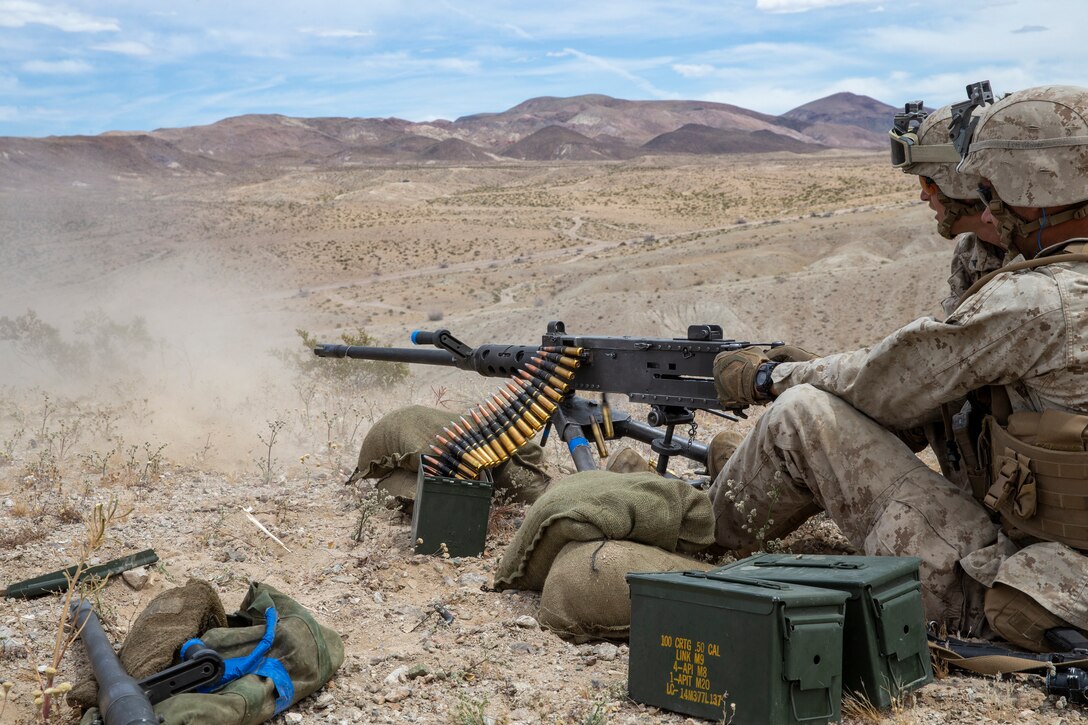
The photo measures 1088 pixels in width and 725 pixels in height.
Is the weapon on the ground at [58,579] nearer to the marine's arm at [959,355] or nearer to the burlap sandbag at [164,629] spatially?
the burlap sandbag at [164,629]

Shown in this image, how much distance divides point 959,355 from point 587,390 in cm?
275

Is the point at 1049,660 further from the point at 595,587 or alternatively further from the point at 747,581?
the point at 595,587

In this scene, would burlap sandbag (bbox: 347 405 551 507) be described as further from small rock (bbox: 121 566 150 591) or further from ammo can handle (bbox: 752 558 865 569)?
ammo can handle (bbox: 752 558 865 569)

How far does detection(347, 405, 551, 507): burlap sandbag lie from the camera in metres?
6.30

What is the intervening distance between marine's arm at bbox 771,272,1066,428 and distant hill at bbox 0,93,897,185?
277 ft

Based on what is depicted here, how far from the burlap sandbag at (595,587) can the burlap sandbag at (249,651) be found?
0.91m

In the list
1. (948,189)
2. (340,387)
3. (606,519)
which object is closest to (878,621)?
(606,519)

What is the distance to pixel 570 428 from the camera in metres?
6.29

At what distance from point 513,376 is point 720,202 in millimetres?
52981

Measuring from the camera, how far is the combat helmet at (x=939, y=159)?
4.80 meters

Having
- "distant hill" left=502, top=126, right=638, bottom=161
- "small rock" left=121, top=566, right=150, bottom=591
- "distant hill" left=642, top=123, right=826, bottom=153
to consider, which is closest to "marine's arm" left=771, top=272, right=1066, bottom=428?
"small rock" left=121, top=566, right=150, bottom=591

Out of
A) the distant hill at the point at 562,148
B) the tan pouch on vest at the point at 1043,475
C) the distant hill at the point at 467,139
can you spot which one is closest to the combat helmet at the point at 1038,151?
the tan pouch on vest at the point at 1043,475

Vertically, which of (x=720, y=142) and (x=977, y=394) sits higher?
(x=720, y=142)

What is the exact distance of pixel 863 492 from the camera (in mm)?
4215
